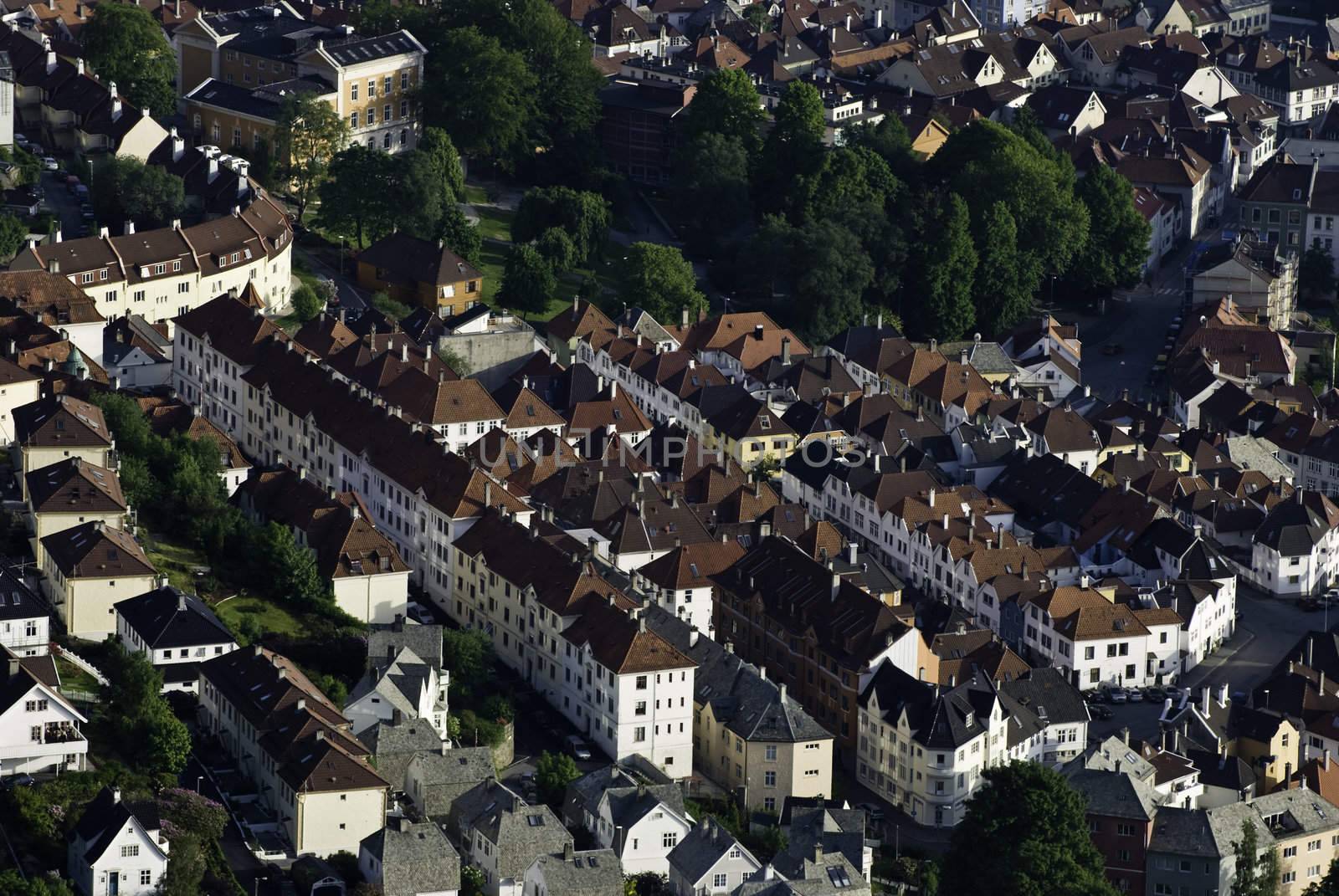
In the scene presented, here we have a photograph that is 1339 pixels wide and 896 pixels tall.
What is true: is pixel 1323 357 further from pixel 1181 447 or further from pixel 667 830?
pixel 667 830

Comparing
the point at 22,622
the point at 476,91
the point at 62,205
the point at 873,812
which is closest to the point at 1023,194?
the point at 476,91

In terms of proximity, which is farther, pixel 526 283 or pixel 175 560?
pixel 526 283

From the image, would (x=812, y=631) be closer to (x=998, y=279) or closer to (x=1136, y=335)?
(x=998, y=279)

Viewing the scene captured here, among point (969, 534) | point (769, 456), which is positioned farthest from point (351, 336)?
point (969, 534)

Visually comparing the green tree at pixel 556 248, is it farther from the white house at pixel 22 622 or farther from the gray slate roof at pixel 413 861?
the gray slate roof at pixel 413 861

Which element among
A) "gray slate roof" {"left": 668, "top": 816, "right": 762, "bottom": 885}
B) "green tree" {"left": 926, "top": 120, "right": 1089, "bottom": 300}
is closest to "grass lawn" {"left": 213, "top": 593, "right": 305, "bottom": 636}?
"gray slate roof" {"left": 668, "top": 816, "right": 762, "bottom": 885}

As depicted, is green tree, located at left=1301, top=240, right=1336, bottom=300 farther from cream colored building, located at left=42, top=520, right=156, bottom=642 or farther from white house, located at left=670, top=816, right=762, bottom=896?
white house, located at left=670, top=816, right=762, bottom=896
